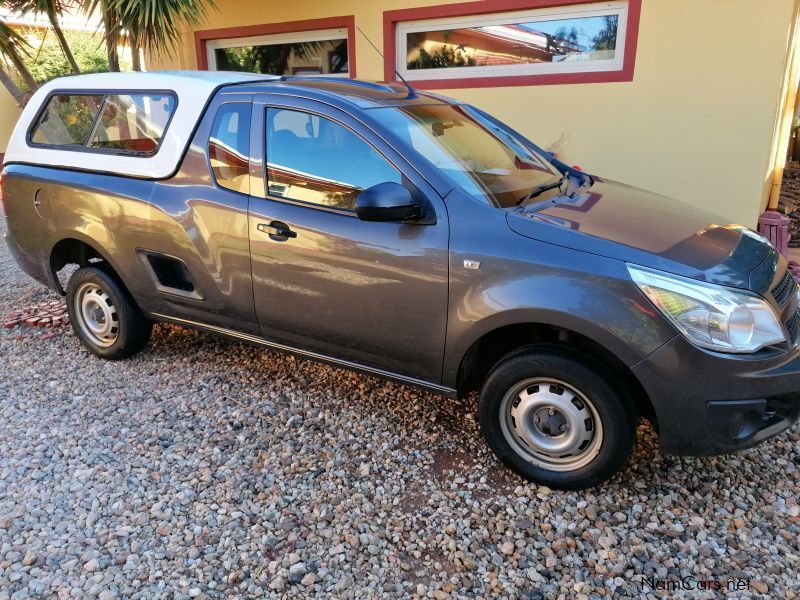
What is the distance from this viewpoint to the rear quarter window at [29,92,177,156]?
3604 millimetres

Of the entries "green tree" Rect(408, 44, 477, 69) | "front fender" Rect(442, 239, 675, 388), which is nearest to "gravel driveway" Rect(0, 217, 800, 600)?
"front fender" Rect(442, 239, 675, 388)

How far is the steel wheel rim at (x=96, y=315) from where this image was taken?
13.2 feet

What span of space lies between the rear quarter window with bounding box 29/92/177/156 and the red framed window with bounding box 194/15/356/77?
425 centimetres

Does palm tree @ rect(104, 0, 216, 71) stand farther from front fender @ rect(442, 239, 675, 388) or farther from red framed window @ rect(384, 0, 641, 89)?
front fender @ rect(442, 239, 675, 388)

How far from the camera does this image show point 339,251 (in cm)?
296

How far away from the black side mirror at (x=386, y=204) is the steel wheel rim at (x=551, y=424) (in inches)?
36.9

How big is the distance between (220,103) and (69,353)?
2249 millimetres

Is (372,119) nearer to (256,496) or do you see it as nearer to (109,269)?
(256,496)

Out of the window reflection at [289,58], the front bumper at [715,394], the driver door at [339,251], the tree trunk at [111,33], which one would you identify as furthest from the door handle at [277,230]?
the window reflection at [289,58]

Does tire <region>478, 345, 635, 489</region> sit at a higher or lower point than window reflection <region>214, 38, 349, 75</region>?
lower

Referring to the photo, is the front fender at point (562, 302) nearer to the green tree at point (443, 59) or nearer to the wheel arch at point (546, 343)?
the wheel arch at point (546, 343)

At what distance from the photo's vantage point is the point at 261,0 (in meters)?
7.91

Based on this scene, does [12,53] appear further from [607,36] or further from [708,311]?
[708,311]

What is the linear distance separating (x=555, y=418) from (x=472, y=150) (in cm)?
147
